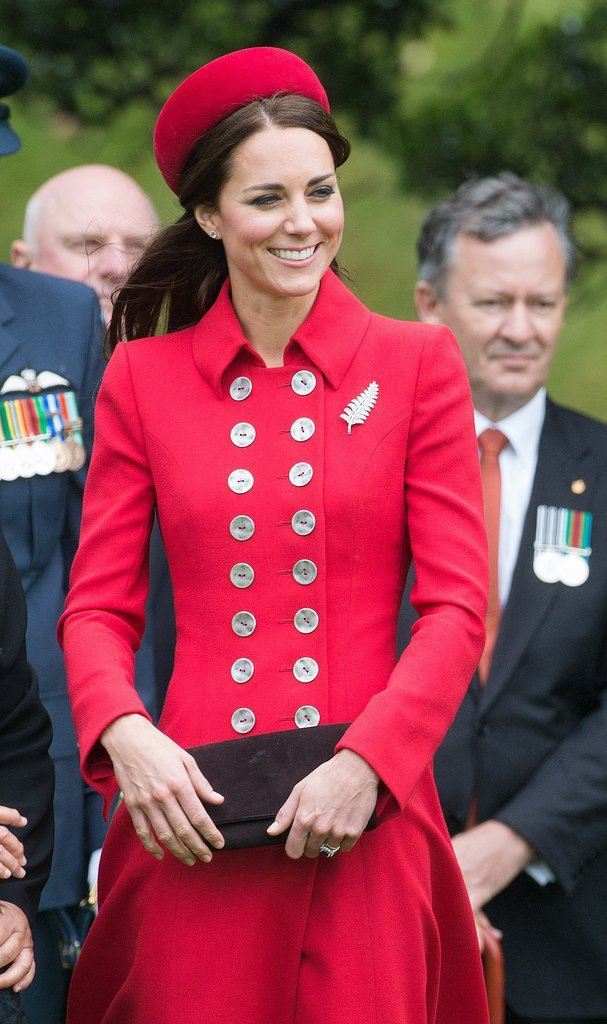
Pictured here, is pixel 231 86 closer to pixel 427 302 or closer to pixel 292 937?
pixel 292 937

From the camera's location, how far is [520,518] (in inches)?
139

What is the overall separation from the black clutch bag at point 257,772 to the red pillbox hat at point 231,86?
34.2 inches

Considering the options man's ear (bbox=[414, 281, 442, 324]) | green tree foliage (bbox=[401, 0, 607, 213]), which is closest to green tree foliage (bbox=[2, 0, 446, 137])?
green tree foliage (bbox=[401, 0, 607, 213])

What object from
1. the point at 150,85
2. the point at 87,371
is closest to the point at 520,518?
the point at 87,371

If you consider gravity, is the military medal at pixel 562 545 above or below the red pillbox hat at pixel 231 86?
below

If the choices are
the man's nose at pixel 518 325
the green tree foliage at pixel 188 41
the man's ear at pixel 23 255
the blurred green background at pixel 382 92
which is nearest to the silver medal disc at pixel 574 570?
the man's nose at pixel 518 325

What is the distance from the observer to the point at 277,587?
236 cm

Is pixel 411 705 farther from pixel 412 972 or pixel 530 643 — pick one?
pixel 530 643

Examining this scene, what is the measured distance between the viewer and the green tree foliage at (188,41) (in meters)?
4.61

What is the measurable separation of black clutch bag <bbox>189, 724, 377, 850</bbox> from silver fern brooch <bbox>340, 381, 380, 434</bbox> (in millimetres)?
439

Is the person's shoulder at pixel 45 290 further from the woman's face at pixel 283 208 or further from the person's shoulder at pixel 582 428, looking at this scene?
the person's shoulder at pixel 582 428

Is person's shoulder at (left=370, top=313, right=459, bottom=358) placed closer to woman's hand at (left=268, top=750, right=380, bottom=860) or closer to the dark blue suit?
woman's hand at (left=268, top=750, right=380, bottom=860)

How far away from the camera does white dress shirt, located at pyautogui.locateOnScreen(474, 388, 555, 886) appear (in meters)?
3.50

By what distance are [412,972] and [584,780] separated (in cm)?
109
